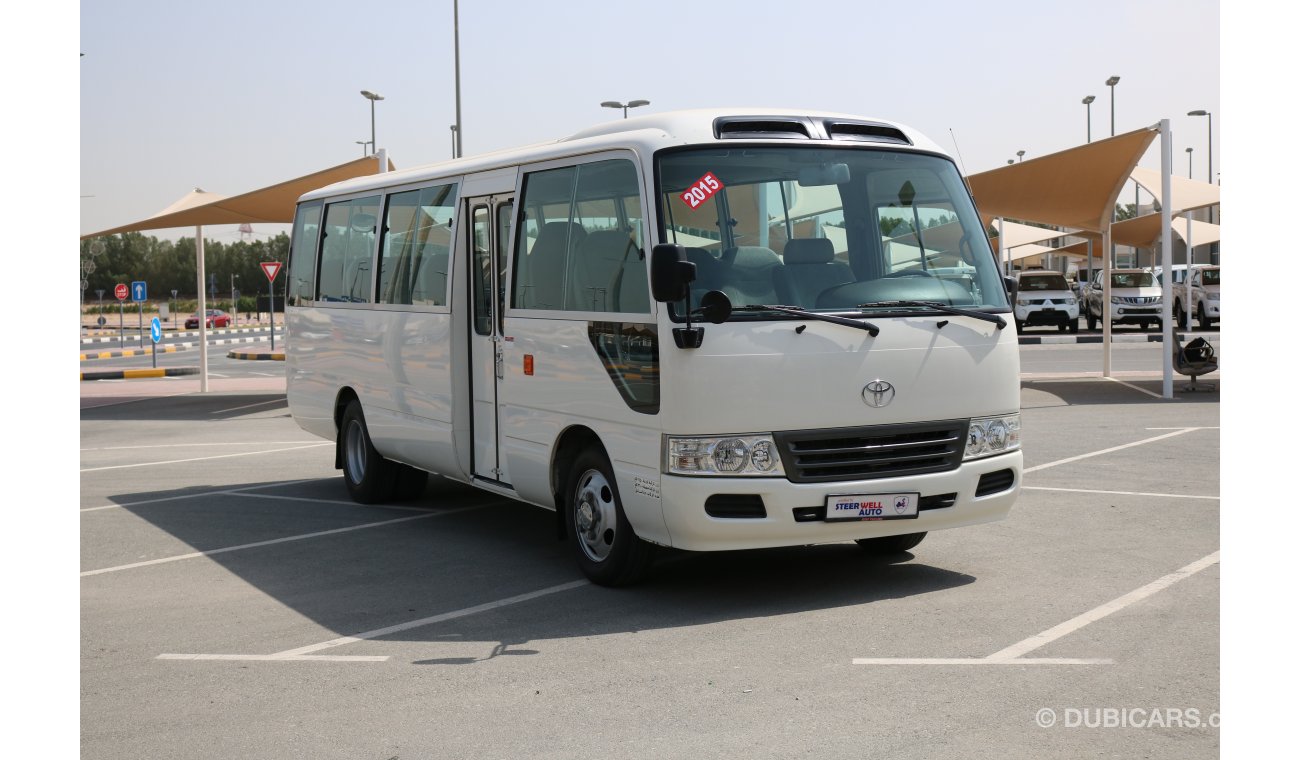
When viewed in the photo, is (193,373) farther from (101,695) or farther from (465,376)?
(101,695)

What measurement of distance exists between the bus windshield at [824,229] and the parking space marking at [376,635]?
190 centimetres

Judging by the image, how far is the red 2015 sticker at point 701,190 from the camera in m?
7.36

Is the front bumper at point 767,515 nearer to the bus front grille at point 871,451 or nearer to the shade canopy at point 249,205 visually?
the bus front grille at point 871,451

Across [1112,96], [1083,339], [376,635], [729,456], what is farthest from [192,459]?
[1112,96]

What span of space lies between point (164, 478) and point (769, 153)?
8408 millimetres

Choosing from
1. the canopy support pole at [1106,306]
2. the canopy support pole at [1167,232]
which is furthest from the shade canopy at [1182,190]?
the canopy support pole at [1167,232]

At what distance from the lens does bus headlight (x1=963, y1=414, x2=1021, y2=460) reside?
7648 mm

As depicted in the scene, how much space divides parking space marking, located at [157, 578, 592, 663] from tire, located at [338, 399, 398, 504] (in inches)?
149

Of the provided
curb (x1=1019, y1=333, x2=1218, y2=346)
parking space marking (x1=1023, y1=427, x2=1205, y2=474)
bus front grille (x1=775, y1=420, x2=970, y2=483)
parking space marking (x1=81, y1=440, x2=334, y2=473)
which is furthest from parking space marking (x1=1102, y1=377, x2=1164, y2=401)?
bus front grille (x1=775, y1=420, x2=970, y2=483)

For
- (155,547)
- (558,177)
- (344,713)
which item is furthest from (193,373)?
(344,713)

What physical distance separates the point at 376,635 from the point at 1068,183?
16799 mm

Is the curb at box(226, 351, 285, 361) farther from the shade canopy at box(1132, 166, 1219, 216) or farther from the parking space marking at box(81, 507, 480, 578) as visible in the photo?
the parking space marking at box(81, 507, 480, 578)

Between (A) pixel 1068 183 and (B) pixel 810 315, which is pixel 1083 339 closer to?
(A) pixel 1068 183

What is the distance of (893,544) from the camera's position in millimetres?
8711
